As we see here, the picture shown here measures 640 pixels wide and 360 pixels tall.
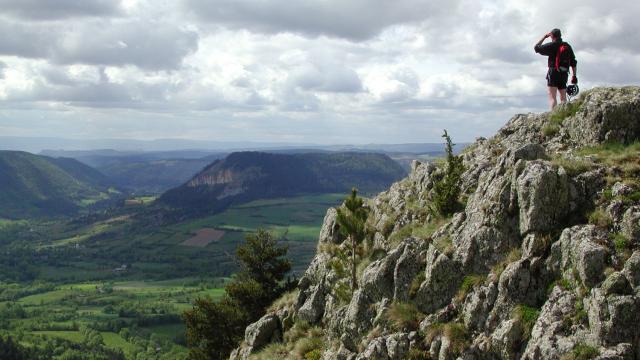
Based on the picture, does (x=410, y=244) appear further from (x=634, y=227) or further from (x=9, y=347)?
(x=9, y=347)

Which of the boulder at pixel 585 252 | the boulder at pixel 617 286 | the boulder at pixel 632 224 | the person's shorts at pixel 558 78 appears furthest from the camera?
the person's shorts at pixel 558 78

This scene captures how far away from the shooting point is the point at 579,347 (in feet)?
55.7

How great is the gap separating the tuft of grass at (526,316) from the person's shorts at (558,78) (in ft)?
51.7

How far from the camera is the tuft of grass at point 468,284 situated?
72.8 feet

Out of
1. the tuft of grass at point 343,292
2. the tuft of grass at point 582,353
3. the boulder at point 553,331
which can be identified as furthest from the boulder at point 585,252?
the tuft of grass at point 343,292

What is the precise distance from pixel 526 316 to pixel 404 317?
5944 mm

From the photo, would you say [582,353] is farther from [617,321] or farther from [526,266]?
[526,266]

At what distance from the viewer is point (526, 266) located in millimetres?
20609

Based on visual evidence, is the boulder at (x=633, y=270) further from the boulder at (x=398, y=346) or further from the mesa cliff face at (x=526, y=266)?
the boulder at (x=398, y=346)

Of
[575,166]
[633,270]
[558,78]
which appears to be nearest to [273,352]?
[575,166]

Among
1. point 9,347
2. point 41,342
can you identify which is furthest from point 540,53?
point 41,342

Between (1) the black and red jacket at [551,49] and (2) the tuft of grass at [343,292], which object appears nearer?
(1) the black and red jacket at [551,49]

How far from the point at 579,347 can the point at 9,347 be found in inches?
6989

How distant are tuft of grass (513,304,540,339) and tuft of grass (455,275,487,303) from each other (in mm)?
2406
